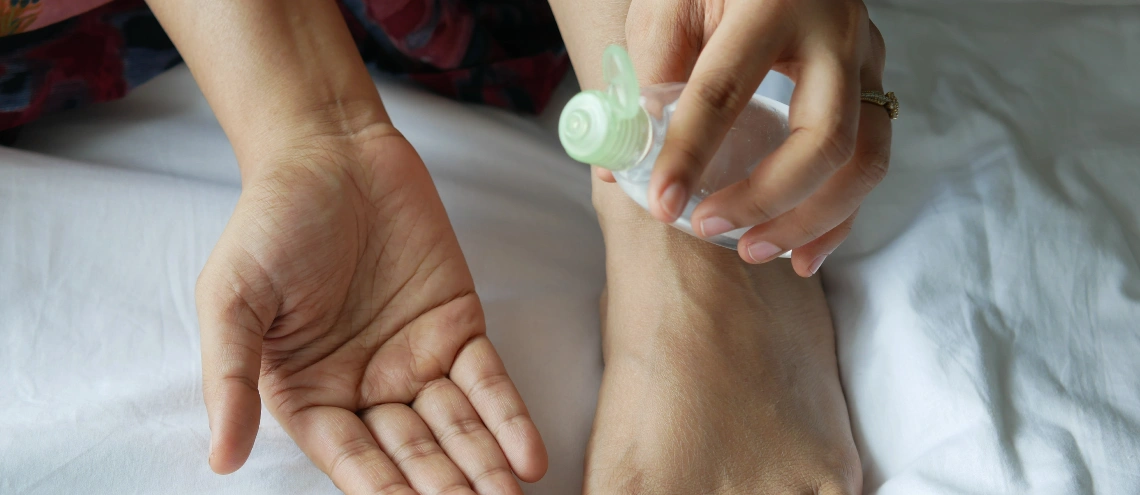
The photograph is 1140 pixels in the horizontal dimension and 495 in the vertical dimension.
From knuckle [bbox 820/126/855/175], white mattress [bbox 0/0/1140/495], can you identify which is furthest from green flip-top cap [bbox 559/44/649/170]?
white mattress [bbox 0/0/1140/495]

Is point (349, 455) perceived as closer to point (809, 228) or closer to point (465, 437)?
point (465, 437)

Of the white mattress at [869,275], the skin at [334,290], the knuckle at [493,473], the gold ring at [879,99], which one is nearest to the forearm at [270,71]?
the skin at [334,290]

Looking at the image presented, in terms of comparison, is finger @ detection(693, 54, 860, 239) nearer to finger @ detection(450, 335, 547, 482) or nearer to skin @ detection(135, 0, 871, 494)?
skin @ detection(135, 0, 871, 494)

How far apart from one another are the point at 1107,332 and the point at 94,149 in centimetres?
104

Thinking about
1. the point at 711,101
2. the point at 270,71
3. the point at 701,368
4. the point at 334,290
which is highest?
the point at 711,101

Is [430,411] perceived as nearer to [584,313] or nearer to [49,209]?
[584,313]

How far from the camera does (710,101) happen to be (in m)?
0.47

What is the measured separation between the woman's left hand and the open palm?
8.9 inches

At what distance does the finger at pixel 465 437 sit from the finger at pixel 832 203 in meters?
0.26

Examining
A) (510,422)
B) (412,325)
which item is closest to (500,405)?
(510,422)

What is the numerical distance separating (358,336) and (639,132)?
1.23 ft

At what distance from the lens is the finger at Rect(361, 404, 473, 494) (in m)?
0.63

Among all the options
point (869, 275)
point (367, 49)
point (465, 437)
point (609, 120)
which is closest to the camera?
point (609, 120)

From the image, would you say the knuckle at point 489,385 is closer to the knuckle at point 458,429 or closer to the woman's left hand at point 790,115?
the knuckle at point 458,429
